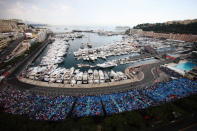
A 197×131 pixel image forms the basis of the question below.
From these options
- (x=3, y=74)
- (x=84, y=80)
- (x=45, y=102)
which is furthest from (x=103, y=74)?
(x=3, y=74)

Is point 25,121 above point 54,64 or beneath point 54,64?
beneath

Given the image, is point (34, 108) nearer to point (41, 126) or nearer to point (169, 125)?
point (41, 126)

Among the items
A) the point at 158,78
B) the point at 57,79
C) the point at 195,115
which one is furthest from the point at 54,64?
the point at 195,115

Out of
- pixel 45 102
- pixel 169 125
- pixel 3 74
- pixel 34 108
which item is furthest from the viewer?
pixel 3 74

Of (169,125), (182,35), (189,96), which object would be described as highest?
(182,35)

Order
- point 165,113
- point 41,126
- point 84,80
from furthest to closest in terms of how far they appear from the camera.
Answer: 1. point 84,80
2. point 165,113
3. point 41,126

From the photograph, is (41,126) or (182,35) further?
(182,35)

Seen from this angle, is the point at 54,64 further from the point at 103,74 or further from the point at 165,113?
the point at 165,113

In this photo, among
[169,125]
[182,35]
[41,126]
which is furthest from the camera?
[182,35]

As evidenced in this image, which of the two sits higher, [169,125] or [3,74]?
[3,74]
